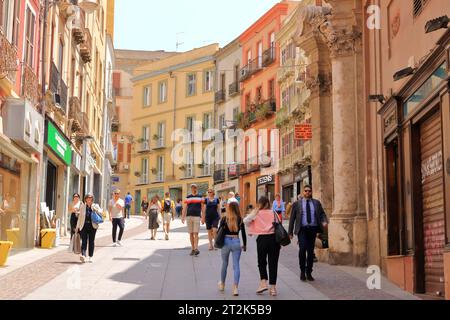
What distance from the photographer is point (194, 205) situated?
61.8ft

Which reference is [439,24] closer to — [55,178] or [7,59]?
[7,59]

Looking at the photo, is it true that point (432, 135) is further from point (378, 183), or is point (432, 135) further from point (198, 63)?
point (198, 63)

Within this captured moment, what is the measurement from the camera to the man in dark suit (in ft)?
43.0

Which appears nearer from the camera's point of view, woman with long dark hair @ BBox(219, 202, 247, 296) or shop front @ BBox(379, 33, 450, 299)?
shop front @ BBox(379, 33, 450, 299)

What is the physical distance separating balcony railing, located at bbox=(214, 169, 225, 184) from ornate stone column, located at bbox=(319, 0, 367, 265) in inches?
1446

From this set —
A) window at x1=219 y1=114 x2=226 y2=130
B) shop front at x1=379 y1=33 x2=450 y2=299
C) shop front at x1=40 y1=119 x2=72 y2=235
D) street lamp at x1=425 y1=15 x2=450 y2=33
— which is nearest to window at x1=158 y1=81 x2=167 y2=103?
window at x1=219 y1=114 x2=226 y2=130

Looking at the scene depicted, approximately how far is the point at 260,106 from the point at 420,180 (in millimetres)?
34123

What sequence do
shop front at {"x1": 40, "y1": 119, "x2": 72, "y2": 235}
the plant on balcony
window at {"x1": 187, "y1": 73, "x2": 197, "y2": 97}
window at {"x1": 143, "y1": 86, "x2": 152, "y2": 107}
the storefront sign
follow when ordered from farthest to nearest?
window at {"x1": 143, "y1": 86, "x2": 152, "y2": 107}
window at {"x1": 187, "y1": 73, "x2": 197, "y2": 97}
the plant on balcony
the storefront sign
shop front at {"x1": 40, "y1": 119, "x2": 72, "y2": 235}

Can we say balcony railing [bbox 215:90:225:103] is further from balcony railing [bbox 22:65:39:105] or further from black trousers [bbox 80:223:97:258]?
black trousers [bbox 80:223:97:258]

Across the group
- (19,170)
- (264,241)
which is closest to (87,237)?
(19,170)

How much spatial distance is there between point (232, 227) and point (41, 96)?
1036cm

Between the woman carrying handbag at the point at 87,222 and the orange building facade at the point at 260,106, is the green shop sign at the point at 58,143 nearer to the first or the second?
the woman carrying handbag at the point at 87,222

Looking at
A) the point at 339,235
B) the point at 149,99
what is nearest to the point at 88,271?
the point at 339,235

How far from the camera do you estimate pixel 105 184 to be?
4512 cm
